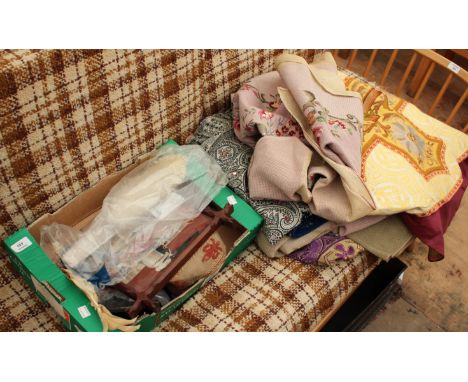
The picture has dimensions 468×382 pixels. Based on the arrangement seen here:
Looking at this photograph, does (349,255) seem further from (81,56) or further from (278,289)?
(81,56)

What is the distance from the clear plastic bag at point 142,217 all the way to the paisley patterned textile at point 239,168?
37 mm

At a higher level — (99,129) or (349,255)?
(99,129)

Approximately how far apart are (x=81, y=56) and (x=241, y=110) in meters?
0.49

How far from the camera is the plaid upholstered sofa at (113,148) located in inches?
38.4

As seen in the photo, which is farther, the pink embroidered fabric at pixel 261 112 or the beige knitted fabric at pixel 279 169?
the pink embroidered fabric at pixel 261 112

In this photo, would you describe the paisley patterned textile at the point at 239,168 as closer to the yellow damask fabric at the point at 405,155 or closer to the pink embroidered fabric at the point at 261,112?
the pink embroidered fabric at the point at 261,112

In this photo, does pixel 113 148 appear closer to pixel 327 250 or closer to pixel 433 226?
A: pixel 327 250

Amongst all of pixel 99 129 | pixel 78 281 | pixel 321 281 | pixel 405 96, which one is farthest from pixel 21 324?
pixel 405 96

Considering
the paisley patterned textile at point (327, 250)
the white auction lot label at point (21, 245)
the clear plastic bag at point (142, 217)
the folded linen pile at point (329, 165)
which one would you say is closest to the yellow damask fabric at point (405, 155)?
the folded linen pile at point (329, 165)

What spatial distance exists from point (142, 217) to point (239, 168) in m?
0.32

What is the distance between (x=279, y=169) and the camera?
1.17 meters

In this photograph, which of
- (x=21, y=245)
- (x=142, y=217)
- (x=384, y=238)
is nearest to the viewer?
(x=21, y=245)

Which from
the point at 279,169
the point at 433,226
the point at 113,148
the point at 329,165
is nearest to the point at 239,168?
the point at 279,169

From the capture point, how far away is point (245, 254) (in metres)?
1.28
